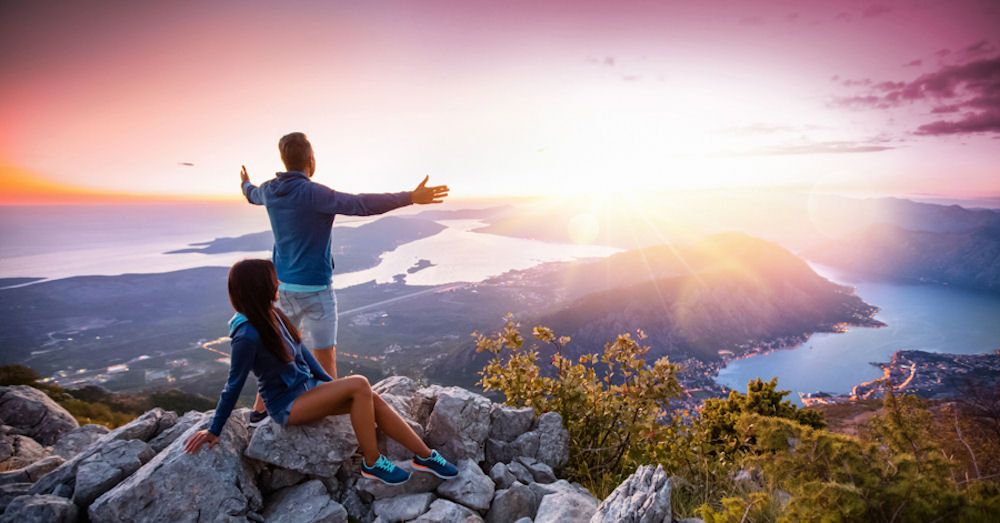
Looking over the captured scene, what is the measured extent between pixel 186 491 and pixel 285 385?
1323 millimetres

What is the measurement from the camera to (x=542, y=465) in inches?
217

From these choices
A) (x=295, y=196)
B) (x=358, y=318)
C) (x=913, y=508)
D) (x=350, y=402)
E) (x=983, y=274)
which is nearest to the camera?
(x=913, y=508)

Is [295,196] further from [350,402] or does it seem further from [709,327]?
[709,327]

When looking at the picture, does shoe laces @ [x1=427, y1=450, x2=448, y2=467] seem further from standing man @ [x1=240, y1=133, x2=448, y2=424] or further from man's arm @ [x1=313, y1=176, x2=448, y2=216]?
man's arm @ [x1=313, y1=176, x2=448, y2=216]

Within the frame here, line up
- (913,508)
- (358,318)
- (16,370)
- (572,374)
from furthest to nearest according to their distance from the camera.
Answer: (358,318) → (16,370) → (572,374) → (913,508)

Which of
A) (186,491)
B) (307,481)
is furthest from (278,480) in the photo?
(186,491)

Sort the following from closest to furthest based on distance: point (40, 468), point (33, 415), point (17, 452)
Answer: point (40, 468)
point (17, 452)
point (33, 415)

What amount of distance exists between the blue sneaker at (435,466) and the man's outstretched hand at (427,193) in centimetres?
307

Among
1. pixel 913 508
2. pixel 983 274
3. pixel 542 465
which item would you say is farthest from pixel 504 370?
pixel 983 274

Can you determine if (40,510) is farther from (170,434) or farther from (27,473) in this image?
(27,473)

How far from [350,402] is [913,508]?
193 inches

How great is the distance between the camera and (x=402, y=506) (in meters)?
4.32

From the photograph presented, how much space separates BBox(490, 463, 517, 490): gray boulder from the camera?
4980 mm

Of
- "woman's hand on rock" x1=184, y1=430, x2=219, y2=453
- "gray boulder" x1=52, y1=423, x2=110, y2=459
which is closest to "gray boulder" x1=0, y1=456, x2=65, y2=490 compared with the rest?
"woman's hand on rock" x1=184, y1=430, x2=219, y2=453
